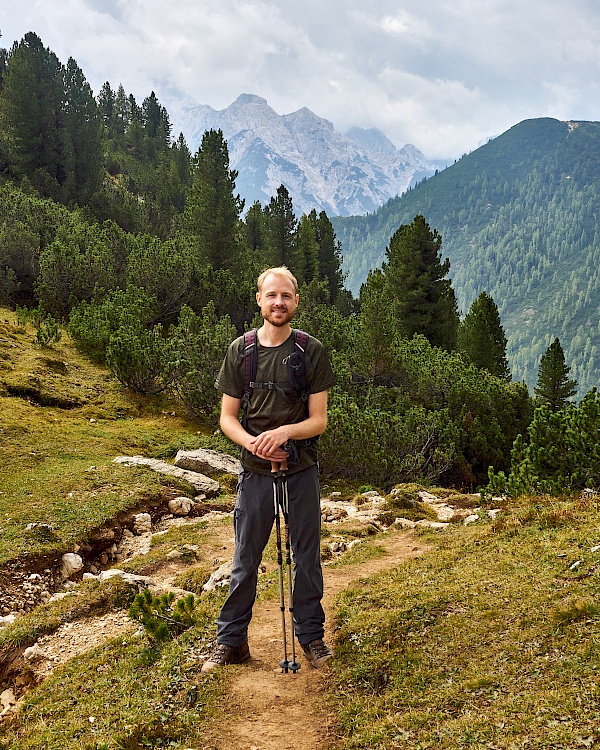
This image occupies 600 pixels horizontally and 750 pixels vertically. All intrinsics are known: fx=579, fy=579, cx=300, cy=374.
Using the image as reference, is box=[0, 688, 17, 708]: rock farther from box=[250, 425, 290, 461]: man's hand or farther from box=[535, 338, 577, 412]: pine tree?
box=[535, 338, 577, 412]: pine tree

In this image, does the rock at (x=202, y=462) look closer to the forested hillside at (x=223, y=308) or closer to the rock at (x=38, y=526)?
the forested hillside at (x=223, y=308)

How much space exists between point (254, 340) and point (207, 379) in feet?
41.9

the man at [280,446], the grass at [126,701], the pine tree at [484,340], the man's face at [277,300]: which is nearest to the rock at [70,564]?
the grass at [126,701]

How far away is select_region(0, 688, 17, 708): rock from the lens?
16.3 feet

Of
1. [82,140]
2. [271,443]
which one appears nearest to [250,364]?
[271,443]

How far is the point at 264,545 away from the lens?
4.34 meters

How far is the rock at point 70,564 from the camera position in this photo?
7848 millimetres

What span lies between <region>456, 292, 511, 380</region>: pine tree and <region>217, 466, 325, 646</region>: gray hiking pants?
99.0 ft

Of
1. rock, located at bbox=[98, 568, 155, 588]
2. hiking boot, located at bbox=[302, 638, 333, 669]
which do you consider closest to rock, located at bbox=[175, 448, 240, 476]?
rock, located at bbox=[98, 568, 155, 588]

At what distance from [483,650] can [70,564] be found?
606 centimetres

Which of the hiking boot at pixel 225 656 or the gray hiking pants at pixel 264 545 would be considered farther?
the hiking boot at pixel 225 656

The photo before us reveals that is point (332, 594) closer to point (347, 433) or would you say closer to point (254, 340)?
point (254, 340)

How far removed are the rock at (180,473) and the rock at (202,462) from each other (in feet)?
1.29

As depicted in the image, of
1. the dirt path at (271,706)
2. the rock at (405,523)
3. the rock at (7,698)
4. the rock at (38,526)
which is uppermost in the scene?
the dirt path at (271,706)
